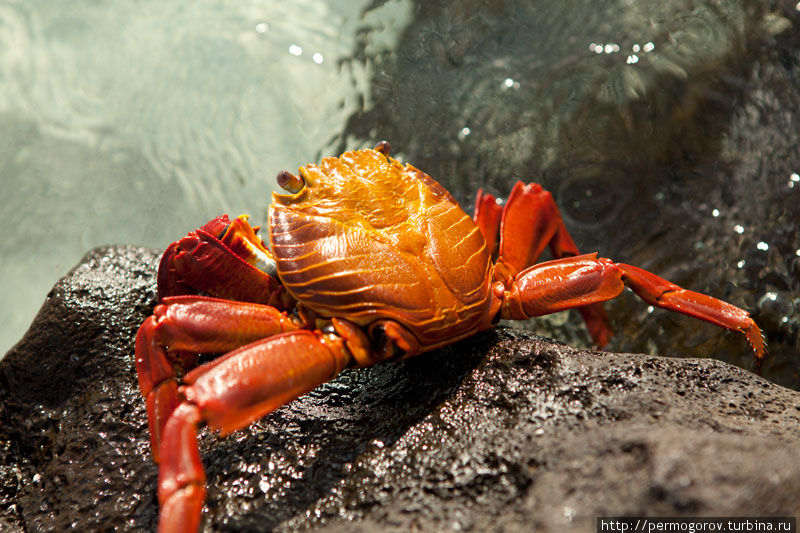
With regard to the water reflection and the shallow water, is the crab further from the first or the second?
the shallow water

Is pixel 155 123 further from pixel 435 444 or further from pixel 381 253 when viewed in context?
pixel 435 444

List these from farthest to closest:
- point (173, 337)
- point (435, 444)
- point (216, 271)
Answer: point (216, 271), point (173, 337), point (435, 444)

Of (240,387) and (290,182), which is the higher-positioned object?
(290,182)

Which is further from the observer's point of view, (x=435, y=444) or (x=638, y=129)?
(x=638, y=129)

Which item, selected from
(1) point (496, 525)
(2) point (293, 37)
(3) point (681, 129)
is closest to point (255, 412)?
(1) point (496, 525)

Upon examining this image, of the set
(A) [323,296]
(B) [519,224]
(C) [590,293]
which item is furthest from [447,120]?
(A) [323,296]

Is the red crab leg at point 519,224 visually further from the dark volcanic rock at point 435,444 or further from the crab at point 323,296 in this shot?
the dark volcanic rock at point 435,444

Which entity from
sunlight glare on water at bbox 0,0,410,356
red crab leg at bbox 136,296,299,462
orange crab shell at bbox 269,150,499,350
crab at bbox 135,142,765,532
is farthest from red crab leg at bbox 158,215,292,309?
sunlight glare on water at bbox 0,0,410,356
